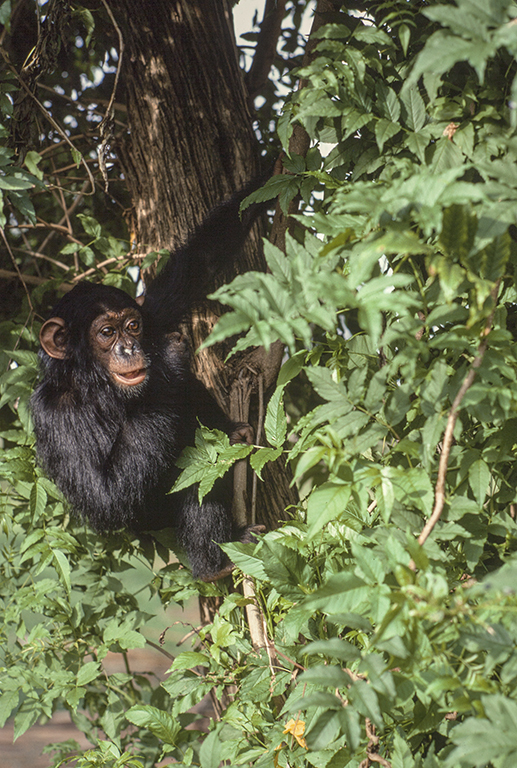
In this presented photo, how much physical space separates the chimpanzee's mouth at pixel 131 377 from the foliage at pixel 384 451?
38 cm

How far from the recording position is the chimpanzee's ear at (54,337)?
2330 mm

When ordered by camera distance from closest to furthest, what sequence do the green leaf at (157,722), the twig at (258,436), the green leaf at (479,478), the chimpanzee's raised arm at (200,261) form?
the green leaf at (479,478) < the green leaf at (157,722) < the twig at (258,436) < the chimpanzee's raised arm at (200,261)

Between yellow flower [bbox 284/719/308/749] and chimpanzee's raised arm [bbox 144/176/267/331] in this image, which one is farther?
chimpanzee's raised arm [bbox 144/176/267/331]

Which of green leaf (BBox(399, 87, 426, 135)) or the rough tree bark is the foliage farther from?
the rough tree bark

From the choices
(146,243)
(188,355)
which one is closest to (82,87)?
(146,243)

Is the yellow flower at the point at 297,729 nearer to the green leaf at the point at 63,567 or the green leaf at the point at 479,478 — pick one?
the green leaf at the point at 479,478

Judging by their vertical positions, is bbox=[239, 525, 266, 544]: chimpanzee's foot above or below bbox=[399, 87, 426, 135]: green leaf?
below

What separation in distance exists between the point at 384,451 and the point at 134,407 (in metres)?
1.19

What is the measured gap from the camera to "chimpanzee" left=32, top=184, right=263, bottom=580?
227cm

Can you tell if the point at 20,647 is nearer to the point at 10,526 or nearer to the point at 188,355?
the point at 10,526

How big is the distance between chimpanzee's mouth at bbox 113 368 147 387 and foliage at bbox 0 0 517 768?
1.25ft

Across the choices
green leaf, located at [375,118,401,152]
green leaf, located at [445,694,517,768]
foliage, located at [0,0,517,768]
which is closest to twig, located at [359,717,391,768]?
foliage, located at [0,0,517,768]

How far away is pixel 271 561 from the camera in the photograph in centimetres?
135

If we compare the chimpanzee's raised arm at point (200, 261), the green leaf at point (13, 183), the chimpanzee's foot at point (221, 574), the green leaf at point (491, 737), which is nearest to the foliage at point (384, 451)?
the green leaf at point (491, 737)
